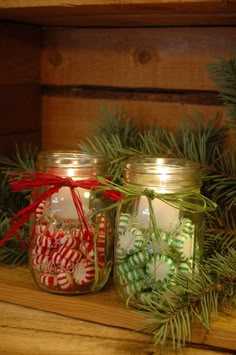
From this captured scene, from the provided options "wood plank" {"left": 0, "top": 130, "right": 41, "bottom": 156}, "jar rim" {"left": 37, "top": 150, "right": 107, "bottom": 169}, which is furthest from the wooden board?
"wood plank" {"left": 0, "top": 130, "right": 41, "bottom": 156}

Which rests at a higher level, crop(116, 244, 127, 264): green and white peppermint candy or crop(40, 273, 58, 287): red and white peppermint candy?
crop(116, 244, 127, 264): green and white peppermint candy

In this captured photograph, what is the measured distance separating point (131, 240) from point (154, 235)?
0.03m

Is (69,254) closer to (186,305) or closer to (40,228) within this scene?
(40,228)

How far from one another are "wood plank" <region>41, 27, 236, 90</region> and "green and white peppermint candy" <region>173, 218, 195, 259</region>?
327 millimetres

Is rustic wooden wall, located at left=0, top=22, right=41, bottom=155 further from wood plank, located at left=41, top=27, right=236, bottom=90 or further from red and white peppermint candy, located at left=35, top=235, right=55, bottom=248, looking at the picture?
red and white peppermint candy, located at left=35, top=235, right=55, bottom=248

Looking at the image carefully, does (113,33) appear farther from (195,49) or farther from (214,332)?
(214,332)

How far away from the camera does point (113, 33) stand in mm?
1073

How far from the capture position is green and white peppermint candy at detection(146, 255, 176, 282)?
0.72 metres

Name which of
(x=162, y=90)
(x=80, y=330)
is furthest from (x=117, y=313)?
(x=162, y=90)

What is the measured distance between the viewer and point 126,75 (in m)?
1.07

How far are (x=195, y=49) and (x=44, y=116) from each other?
1.07 ft

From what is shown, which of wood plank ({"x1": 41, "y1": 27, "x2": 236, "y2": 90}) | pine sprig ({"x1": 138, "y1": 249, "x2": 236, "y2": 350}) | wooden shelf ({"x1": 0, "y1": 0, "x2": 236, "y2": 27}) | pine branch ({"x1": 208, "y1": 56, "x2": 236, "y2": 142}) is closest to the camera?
pine sprig ({"x1": 138, "y1": 249, "x2": 236, "y2": 350})

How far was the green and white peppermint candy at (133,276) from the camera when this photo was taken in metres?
0.74

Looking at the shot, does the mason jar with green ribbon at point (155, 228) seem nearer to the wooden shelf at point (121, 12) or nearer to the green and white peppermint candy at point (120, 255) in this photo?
the green and white peppermint candy at point (120, 255)
